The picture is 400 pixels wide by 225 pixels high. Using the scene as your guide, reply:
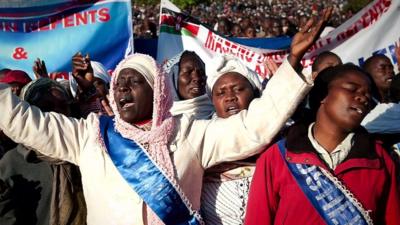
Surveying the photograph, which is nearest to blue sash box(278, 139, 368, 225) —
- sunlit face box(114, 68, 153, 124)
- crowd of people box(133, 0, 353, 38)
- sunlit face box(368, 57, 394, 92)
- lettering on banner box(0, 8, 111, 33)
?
sunlit face box(114, 68, 153, 124)

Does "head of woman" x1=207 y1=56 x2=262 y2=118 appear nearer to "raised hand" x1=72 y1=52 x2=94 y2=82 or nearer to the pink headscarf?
the pink headscarf

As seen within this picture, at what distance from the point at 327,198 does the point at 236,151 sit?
41 cm

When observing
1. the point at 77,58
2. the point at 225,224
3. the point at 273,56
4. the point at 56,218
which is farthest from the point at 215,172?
the point at 273,56

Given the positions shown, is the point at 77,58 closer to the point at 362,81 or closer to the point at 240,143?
the point at 240,143

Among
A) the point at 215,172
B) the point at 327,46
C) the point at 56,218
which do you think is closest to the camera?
the point at 215,172

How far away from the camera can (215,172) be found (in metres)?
2.78

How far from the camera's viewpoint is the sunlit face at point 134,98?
2.67 m

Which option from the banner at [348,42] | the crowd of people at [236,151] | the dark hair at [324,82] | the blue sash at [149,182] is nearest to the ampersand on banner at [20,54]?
the banner at [348,42]

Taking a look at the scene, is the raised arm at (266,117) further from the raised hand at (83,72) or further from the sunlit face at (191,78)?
the raised hand at (83,72)

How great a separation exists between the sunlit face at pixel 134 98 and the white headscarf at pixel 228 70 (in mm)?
532

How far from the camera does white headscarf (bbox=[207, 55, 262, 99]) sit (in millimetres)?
3078

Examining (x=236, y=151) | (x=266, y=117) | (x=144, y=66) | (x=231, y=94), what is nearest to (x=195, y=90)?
(x=231, y=94)

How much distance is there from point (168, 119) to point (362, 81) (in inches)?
31.8

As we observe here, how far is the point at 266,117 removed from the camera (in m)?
2.44
